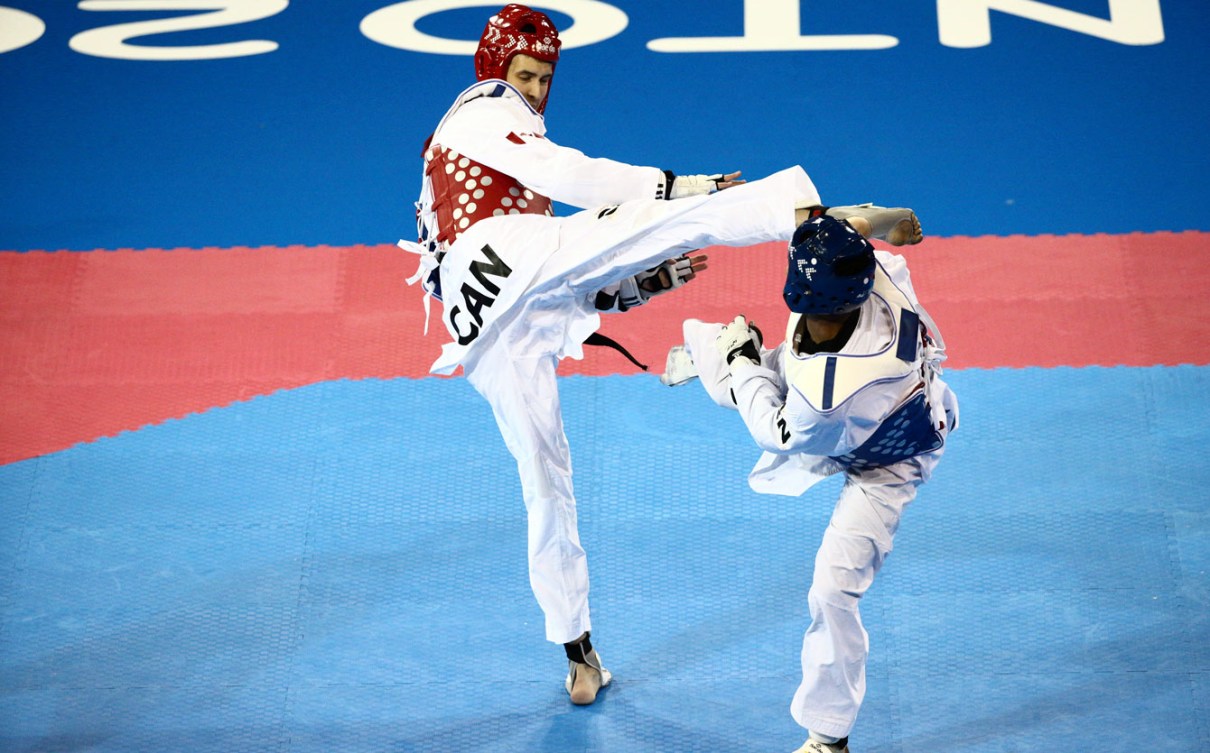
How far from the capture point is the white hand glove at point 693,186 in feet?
13.8

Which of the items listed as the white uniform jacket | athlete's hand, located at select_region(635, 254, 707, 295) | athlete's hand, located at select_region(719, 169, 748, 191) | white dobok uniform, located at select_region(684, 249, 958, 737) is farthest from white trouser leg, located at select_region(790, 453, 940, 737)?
the white uniform jacket

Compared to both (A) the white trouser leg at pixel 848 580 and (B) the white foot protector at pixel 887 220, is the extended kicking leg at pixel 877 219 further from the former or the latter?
(A) the white trouser leg at pixel 848 580

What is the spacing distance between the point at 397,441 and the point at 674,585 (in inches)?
59.4

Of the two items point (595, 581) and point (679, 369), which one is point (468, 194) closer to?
point (679, 369)

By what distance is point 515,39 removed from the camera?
4.64 meters

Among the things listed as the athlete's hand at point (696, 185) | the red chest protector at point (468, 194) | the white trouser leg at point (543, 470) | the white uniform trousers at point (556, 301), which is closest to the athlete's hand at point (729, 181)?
the athlete's hand at point (696, 185)

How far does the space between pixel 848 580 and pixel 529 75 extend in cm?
198

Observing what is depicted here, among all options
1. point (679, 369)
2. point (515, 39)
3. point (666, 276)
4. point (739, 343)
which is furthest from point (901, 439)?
point (515, 39)

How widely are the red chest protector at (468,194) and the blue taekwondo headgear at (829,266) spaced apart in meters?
1.15

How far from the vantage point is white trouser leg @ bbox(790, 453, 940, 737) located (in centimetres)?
424

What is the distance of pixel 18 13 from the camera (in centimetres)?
900

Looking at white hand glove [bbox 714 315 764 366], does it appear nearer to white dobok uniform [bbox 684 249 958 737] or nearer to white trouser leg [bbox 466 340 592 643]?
white dobok uniform [bbox 684 249 958 737]

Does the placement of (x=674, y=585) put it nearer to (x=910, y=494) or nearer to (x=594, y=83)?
(x=910, y=494)

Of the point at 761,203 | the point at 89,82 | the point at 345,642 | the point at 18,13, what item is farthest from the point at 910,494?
the point at 18,13
